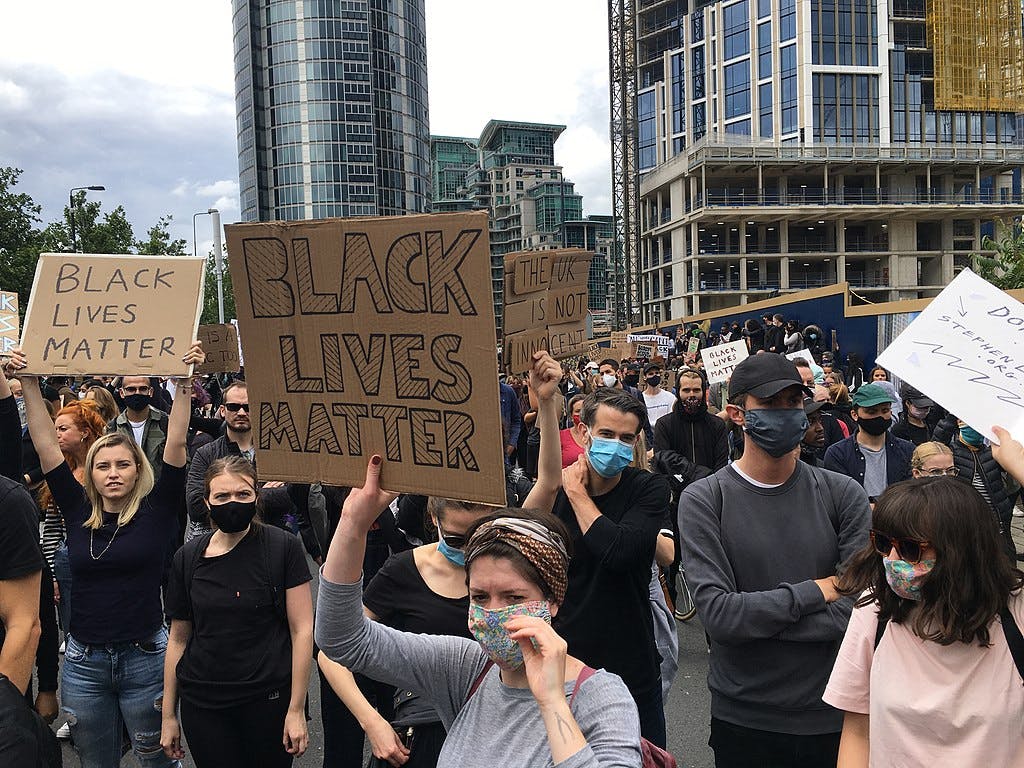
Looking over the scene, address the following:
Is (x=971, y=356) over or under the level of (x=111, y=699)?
over

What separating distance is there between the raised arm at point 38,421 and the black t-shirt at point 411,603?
63.0 inches

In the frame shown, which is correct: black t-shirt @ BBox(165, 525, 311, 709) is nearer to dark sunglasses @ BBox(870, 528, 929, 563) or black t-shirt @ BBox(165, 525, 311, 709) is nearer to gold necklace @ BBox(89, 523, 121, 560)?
Answer: gold necklace @ BBox(89, 523, 121, 560)

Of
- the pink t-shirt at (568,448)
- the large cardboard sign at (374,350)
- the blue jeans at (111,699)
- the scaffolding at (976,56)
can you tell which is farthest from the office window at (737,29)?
the large cardboard sign at (374,350)

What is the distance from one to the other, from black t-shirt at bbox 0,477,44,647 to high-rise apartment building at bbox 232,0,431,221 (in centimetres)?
8688

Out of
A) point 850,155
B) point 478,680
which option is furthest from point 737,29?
point 478,680

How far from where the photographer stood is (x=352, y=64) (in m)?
88.7

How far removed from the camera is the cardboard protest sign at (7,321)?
5699mm

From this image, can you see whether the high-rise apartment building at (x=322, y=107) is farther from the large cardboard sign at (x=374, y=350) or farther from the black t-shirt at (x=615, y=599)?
the large cardboard sign at (x=374, y=350)

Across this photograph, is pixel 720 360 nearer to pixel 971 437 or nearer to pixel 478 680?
pixel 971 437

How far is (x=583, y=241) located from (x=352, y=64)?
58.9 meters

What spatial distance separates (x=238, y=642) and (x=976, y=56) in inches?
2813

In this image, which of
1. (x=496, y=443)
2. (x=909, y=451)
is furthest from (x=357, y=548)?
(x=909, y=451)

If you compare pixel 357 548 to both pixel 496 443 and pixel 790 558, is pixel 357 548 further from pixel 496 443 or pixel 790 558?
pixel 790 558

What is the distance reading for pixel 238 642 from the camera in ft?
10.3
